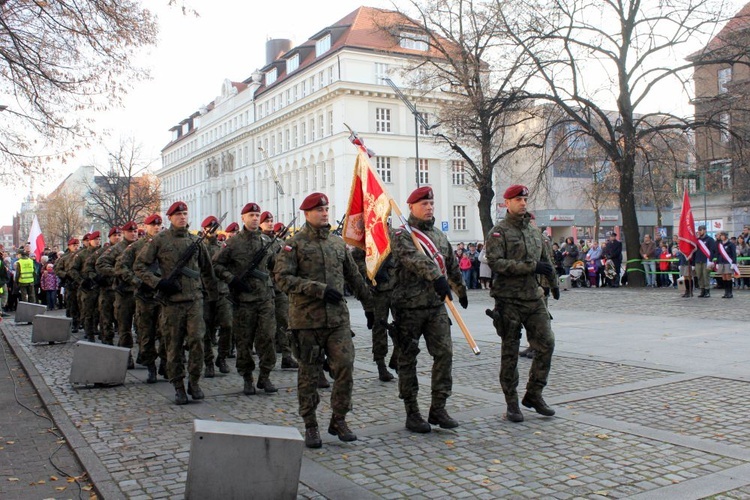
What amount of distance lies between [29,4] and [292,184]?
5379cm

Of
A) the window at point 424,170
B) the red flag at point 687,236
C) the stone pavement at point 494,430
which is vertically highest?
the window at point 424,170

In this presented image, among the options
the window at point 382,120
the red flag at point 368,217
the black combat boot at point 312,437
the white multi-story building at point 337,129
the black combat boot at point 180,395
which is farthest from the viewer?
the window at point 382,120

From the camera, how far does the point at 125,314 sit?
11.6 m

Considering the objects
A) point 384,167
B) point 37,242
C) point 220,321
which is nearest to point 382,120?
point 384,167

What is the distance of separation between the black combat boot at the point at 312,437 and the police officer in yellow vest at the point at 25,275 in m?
20.4

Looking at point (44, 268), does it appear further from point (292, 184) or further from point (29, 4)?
point (292, 184)

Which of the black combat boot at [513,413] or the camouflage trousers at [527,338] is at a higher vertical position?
the camouflage trousers at [527,338]

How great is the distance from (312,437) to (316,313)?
40.6 inches

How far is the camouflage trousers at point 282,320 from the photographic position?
9.86 meters

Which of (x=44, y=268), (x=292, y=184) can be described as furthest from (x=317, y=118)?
(x=44, y=268)

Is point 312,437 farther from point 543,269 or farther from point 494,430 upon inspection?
point 543,269

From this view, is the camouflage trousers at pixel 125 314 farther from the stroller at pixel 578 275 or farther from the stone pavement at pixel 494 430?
the stroller at pixel 578 275

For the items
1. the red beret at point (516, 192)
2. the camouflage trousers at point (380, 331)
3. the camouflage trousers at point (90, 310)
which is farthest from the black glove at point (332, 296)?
the camouflage trousers at point (90, 310)

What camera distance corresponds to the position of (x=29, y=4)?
14727 millimetres
